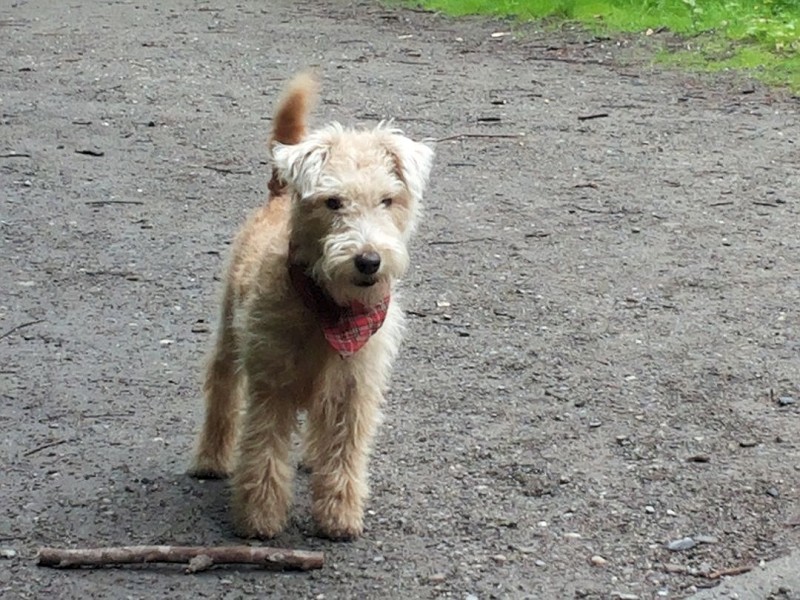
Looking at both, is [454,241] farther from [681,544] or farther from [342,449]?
[681,544]

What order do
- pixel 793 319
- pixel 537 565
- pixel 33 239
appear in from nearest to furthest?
pixel 537 565, pixel 793 319, pixel 33 239

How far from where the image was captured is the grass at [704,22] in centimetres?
1184

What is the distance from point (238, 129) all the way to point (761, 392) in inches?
222

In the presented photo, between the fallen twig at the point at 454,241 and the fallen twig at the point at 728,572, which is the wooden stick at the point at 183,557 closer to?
the fallen twig at the point at 728,572

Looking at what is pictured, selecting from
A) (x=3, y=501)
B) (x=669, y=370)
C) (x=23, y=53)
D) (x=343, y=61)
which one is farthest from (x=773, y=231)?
(x=23, y=53)

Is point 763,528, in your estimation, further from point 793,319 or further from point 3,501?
point 3,501

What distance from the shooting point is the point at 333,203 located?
4.13 metres

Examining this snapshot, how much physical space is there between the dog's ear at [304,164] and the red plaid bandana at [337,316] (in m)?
0.28

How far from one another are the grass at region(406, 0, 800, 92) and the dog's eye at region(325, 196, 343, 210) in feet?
25.6

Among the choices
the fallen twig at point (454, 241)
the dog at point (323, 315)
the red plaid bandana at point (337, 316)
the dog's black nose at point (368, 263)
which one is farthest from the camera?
the fallen twig at point (454, 241)

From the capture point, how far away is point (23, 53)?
13.1 meters

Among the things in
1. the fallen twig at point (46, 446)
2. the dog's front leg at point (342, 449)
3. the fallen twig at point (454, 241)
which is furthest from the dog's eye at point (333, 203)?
the fallen twig at point (454, 241)

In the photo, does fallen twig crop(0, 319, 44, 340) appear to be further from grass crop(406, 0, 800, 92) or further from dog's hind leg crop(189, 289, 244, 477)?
grass crop(406, 0, 800, 92)

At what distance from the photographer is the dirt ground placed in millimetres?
4477
